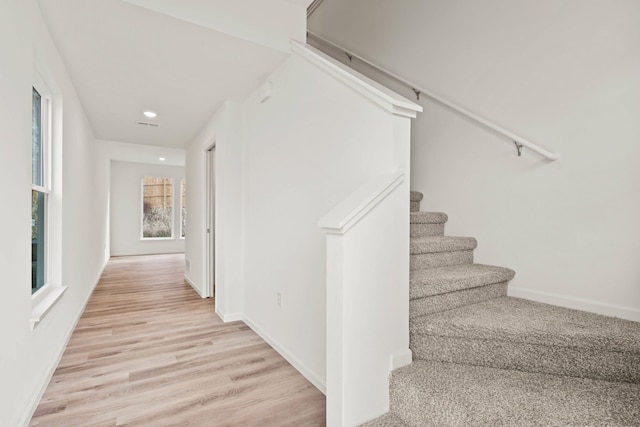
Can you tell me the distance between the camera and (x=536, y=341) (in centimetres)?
152

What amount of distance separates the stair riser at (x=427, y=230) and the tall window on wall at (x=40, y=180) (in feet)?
8.57

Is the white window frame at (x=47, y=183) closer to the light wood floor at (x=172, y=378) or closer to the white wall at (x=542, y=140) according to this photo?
the light wood floor at (x=172, y=378)

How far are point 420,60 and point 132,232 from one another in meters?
8.60

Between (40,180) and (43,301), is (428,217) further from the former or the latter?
(40,180)

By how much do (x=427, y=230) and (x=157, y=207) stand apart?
854 centimetres

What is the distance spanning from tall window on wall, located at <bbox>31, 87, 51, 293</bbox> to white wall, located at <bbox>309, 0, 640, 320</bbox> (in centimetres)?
292

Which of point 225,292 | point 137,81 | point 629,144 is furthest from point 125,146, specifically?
point 629,144

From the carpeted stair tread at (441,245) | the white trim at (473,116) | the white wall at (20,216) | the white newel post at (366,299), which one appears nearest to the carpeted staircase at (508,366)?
the white newel post at (366,299)

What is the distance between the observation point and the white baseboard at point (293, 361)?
204cm

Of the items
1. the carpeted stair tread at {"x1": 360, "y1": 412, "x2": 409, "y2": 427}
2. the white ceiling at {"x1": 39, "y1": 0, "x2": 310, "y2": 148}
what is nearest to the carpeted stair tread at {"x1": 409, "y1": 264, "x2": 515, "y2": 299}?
the carpeted stair tread at {"x1": 360, "y1": 412, "x2": 409, "y2": 427}

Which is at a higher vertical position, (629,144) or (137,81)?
(137,81)

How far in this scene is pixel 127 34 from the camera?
2125mm

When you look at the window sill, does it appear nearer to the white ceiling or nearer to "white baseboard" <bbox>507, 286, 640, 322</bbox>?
the white ceiling

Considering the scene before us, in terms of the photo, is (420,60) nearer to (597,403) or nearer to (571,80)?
(571,80)
